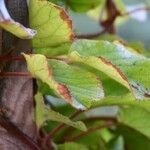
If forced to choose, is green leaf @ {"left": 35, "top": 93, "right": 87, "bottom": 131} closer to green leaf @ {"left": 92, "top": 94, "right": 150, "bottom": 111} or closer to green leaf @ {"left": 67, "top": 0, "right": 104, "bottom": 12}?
green leaf @ {"left": 92, "top": 94, "right": 150, "bottom": 111}

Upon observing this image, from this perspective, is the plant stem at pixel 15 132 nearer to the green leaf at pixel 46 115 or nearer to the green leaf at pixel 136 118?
the green leaf at pixel 46 115

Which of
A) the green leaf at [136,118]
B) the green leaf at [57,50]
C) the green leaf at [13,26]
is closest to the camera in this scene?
the green leaf at [13,26]

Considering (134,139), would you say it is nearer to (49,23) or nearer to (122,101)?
(122,101)

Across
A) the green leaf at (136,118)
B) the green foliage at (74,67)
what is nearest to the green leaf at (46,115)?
the green foliage at (74,67)

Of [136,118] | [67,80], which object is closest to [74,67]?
[67,80]

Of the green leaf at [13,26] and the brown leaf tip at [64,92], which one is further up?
the green leaf at [13,26]
